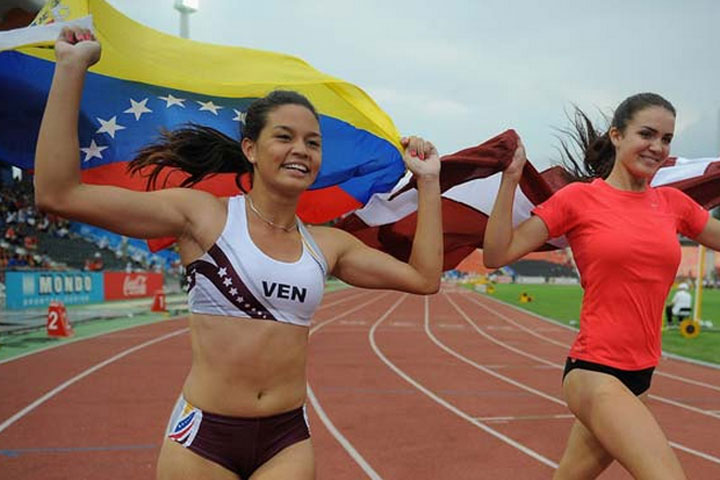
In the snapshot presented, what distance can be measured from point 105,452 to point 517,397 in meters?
4.78

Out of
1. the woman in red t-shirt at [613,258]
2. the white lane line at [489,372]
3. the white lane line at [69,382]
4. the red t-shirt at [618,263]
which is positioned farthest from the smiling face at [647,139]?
the white lane line at [69,382]

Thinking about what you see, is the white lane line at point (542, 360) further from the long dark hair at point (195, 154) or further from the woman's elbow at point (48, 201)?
the woman's elbow at point (48, 201)

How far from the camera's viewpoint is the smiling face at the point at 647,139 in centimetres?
265

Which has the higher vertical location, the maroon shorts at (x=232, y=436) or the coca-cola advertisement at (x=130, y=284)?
the maroon shorts at (x=232, y=436)

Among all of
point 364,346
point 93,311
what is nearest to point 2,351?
point 364,346

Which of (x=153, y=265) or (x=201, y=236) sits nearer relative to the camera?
(x=201, y=236)

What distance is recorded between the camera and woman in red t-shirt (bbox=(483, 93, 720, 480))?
2.57 metres

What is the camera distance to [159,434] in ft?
20.4

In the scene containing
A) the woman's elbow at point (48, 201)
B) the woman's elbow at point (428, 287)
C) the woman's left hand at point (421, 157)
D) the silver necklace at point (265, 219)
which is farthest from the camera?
the woman's left hand at point (421, 157)

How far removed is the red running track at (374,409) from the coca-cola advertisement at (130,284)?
10516 mm

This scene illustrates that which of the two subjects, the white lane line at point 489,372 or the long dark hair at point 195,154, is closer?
the long dark hair at point 195,154

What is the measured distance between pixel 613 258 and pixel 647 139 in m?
0.49

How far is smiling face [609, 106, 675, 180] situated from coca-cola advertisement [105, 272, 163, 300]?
2232 cm

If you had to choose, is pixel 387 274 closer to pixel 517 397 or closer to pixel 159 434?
pixel 159 434
